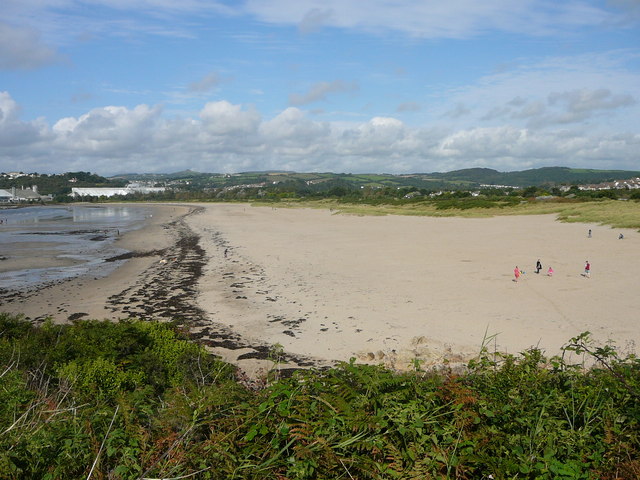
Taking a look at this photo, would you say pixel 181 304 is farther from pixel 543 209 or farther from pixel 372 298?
pixel 543 209

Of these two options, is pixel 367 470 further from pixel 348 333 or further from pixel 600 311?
pixel 600 311

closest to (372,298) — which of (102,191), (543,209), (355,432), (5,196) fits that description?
(355,432)

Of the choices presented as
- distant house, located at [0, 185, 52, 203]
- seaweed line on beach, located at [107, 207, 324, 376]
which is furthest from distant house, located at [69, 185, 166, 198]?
seaweed line on beach, located at [107, 207, 324, 376]

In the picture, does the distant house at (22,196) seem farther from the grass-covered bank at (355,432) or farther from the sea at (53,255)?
the grass-covered bank at (355,432)

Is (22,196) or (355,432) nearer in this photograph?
(355,432)

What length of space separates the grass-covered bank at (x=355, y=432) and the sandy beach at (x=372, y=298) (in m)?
1.22

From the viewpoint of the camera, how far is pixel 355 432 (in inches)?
116

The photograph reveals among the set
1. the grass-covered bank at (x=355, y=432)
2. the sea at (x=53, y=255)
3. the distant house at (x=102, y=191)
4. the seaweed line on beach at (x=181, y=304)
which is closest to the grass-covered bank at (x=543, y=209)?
the seaweed line on beach at (x=181, y=304)

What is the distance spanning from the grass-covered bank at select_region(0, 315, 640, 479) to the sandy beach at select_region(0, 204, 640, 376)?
1.22 meters

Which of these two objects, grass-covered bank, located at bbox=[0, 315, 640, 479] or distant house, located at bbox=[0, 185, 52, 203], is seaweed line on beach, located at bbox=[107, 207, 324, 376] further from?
distant house, located at bbox=[0, 185, 52, 203]

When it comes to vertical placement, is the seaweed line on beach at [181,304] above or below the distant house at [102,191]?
below

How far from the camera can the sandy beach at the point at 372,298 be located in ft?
34.7

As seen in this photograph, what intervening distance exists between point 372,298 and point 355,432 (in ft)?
39.8

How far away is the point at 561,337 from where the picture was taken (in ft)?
35.1
